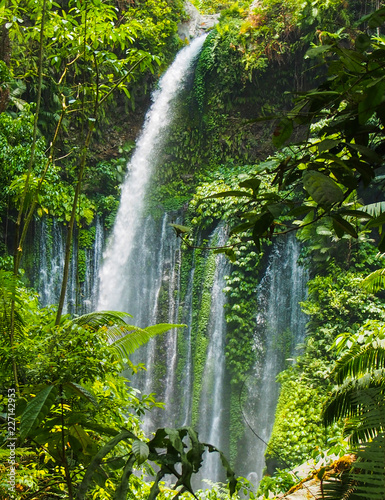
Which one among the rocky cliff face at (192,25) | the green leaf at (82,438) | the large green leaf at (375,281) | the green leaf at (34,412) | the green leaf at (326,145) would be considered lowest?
the green leaf at (82,438)

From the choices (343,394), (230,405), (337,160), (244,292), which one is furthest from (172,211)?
(337,160)

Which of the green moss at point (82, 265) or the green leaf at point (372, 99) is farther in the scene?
the green moss at point (82, 265)

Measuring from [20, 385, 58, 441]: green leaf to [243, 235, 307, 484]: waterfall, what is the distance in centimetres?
777

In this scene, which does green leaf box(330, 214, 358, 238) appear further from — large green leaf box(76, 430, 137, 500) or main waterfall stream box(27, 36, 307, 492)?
main waterfall stream box(27, 36, 307, 492)

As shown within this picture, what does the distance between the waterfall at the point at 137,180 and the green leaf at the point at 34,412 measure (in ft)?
31.0

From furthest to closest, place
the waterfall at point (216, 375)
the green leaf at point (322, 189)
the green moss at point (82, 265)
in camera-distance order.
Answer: the green moss at point (82, 265)
the waterfall at point (216, 375)
the green leaf at point (322, 189)

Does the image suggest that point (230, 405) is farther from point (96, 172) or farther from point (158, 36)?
point (158, 36)

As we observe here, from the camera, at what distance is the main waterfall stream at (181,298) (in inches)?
348

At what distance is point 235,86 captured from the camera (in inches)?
436

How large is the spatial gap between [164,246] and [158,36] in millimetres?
5691

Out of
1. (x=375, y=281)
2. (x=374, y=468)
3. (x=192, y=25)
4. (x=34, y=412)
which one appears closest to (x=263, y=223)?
(x=374, y=468)

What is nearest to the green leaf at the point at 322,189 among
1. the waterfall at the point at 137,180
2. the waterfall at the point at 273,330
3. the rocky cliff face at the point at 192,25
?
the waterfall at the point at 273,330

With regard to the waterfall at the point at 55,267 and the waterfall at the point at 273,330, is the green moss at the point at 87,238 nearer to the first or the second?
the waterfall at the point at 55,267

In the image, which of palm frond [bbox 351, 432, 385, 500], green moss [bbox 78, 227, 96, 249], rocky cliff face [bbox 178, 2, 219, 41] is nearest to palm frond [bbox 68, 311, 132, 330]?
palm frond [bbox 351, 432, 385, 500]
